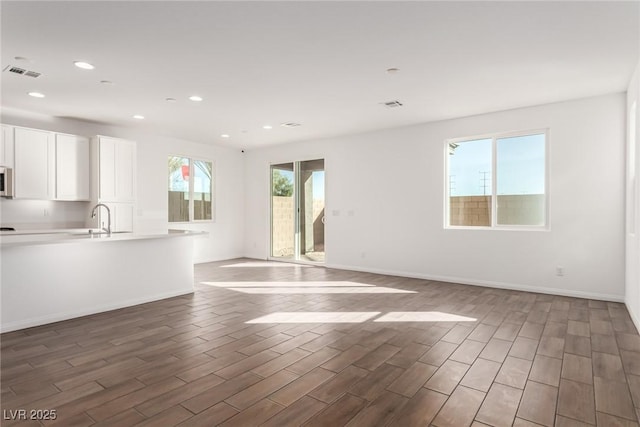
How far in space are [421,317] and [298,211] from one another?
4.63 metres

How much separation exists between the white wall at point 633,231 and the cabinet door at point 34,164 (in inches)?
293

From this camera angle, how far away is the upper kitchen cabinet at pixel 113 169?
594 cm

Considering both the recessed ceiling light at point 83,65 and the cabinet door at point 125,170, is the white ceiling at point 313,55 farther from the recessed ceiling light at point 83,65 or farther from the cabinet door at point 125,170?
the cabinet door at point 125,170

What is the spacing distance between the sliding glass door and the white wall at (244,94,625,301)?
0.25 meters

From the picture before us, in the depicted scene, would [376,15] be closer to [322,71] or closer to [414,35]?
[414,35]

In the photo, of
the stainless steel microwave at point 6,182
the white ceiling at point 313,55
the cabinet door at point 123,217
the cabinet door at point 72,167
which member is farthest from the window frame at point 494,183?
the stainless steel microwave at point 6,182

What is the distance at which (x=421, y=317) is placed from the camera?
400cm

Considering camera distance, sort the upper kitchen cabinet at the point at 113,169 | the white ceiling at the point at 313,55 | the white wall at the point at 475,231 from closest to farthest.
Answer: the white ceiling at the point at 313,55
the white wall at the point at 475,231
the upper kitchen cabinet at the point at 113,169

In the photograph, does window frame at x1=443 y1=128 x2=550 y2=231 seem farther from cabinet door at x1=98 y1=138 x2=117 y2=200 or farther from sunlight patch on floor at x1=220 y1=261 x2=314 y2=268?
cabinet door at x1=98 y1=138 x2=117 y2=200

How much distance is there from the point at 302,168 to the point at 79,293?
507cm

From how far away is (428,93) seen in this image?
4.68 metres

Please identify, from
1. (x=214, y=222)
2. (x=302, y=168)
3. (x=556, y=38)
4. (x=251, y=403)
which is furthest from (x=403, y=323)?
(x=214, y=222)

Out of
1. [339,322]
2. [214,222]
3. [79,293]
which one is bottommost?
[339,322]

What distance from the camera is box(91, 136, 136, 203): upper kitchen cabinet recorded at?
234 inches
